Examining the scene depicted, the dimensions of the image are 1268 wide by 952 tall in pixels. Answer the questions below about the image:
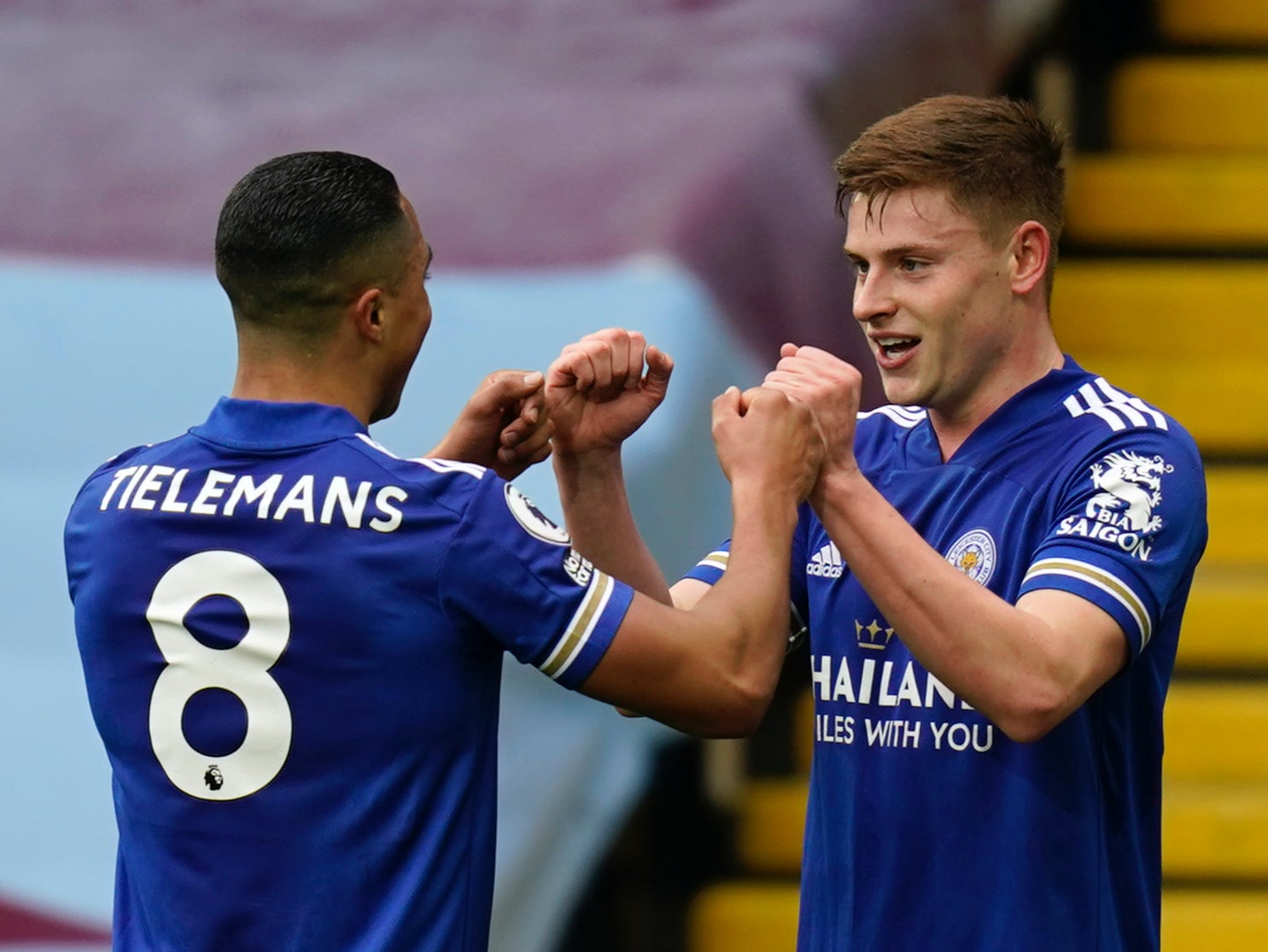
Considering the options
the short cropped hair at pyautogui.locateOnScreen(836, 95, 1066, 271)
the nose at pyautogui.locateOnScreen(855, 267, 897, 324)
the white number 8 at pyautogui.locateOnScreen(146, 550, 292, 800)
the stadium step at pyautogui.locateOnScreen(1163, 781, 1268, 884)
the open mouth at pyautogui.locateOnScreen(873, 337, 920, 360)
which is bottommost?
the white number 8 at pyautogui.locateOnScreen(146, 550, 292, 800)

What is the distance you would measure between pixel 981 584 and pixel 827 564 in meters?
0.27

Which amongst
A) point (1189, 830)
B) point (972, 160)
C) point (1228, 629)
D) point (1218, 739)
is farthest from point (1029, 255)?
point (1228, 629)

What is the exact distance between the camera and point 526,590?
77.2 inches

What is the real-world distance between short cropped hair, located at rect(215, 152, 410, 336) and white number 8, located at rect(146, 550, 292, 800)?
298mm

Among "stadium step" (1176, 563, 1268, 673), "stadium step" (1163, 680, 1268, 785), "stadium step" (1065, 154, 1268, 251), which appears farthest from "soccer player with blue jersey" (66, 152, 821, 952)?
"stadium step" (1065, 154, 1268, 251)

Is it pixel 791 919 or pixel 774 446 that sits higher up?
pixel 774 446

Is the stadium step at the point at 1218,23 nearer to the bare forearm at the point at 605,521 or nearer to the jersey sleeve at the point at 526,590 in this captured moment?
the bare forearm at the point at 605,521

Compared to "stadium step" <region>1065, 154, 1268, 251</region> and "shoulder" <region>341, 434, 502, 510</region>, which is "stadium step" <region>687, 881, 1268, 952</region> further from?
"shoulder" <region>341, 434, 502, 510</region>

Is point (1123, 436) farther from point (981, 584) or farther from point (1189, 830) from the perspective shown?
point (1189, 830)

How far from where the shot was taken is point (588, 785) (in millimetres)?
3602

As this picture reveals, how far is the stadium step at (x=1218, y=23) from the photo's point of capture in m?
6.16

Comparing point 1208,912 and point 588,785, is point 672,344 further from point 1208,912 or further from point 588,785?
point 1208,912

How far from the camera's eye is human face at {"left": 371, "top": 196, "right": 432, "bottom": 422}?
2117 millimetres

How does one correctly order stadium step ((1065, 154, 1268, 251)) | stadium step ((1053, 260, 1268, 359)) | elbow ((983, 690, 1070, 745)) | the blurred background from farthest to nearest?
stadium step ((1065, 154, 1268, 251)), stadium step ((1053, 260, 1268, 359)), the blurred background, elbow ((983, 690, 1070, 745))
